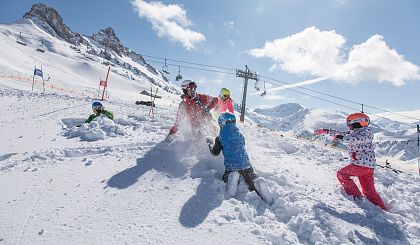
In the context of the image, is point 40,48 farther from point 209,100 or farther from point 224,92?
point 209,100

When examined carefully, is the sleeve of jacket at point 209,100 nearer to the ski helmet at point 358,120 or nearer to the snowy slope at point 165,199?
the snowy slope at point 165,199

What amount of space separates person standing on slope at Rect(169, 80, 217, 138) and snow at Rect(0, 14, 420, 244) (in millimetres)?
665

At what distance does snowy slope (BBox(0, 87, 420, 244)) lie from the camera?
4441mm

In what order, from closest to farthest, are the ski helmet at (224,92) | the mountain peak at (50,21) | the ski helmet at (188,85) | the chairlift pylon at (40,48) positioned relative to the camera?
the ski helmet at (188,85)
the ski helmet at (224,92)
the chairlift pylon at (40,48)
the mountain peak at (50,21)

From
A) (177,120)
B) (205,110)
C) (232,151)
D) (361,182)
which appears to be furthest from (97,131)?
(361,182)

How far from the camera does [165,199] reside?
17.7 ft

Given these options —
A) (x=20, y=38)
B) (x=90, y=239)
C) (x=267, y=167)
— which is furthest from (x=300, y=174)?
(x=20, y=38)

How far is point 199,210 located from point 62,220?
1.82 meters

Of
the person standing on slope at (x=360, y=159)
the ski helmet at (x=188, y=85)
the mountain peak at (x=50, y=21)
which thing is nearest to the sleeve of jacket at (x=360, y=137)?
the person standing on slope at (x=360, y=159)

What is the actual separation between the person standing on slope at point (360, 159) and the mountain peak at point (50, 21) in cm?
17809

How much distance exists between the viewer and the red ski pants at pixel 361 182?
620 cm

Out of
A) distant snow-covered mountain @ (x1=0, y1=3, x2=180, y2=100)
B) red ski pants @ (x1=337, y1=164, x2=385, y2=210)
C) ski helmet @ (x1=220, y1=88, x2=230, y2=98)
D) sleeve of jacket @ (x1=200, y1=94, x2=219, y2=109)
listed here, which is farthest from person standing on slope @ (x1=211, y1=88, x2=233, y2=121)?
distant snow-covered mountain @ (x1=0, y1=3, x2=180, y2=100)

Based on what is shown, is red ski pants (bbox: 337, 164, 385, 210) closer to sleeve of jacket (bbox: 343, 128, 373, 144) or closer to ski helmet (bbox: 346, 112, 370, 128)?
sleeve of jacket (bbox: 343, 128, 373, 144)

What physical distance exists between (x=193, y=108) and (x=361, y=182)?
4.66 meters
